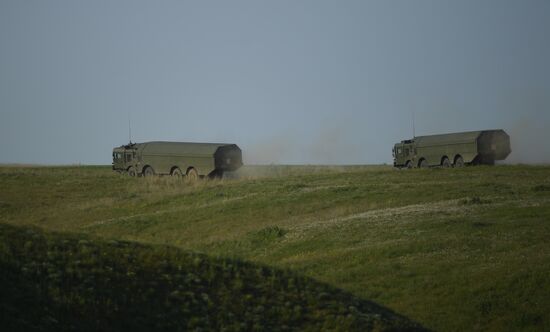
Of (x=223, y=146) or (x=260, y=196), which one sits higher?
(x=223, y=146)

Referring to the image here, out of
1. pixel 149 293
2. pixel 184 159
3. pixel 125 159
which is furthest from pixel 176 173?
pixel 149 293

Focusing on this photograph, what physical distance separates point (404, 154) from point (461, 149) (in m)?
9.56

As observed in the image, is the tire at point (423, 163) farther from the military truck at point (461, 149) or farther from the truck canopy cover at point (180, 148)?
the truck canopy cover at point (180, 148)

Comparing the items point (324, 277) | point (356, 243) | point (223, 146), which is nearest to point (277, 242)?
point (356, 243)

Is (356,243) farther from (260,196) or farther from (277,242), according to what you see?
(260,196)

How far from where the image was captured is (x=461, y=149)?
65.6m

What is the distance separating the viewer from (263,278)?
789 inches

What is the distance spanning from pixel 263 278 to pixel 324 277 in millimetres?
8384

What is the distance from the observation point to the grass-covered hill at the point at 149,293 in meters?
16.1

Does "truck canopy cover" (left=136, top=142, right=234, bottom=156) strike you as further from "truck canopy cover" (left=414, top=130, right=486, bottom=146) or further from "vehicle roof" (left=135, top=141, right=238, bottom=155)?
"truck canopy cover" (left=414, top=130, right=486, bottom=146)

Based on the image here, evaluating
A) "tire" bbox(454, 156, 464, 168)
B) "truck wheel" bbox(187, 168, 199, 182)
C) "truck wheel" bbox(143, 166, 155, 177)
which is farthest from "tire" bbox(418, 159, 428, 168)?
"truck wheel" bbox(143, 166, 155, 177)

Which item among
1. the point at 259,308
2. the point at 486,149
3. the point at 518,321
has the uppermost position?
the point at 486,149

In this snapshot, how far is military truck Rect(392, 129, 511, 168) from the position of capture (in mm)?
64375

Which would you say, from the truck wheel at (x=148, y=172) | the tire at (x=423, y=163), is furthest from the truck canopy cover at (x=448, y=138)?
the truck wheel at (x=148, y=172)
